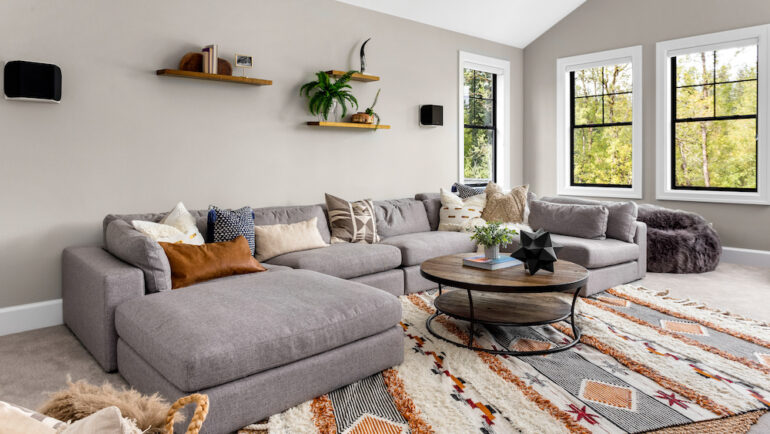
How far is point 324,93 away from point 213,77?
1.06 m

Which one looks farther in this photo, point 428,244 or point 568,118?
point 568,118

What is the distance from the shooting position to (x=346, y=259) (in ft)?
12.3

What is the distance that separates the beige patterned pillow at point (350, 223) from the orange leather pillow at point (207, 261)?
3.78 feet

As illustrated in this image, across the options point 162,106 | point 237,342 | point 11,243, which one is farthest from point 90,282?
point 162,106

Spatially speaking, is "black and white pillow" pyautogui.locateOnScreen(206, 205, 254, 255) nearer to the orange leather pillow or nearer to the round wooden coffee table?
the orange leather pillow

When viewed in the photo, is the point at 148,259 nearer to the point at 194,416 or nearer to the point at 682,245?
the point at 194,416

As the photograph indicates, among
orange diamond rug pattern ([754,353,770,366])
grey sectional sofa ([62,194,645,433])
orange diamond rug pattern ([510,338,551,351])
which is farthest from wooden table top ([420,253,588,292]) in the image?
orange diamond rug pattern ([754,353,770,366])

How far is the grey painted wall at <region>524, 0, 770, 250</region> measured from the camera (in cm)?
519

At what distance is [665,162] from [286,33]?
4.28 metres

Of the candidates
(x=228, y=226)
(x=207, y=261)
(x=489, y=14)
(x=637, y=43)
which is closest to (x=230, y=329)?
(x=207, y=261)

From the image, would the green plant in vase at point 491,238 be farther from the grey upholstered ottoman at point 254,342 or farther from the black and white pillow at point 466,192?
the black and white pillow at point 466,192

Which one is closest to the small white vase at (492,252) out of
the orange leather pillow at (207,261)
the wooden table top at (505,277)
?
the wooden table top at (505,277)

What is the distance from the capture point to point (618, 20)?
19.6 ft

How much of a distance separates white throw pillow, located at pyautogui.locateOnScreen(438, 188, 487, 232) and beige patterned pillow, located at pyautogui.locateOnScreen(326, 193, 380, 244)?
905 mm
